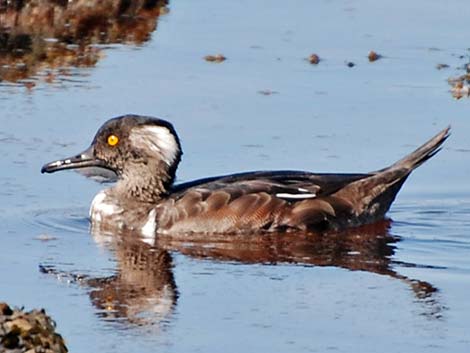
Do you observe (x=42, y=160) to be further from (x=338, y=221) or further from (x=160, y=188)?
(x=338, y=221)

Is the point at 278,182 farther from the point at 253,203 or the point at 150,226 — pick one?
the point at 150,226

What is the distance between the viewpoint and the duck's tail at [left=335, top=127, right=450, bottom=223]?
13586 mm

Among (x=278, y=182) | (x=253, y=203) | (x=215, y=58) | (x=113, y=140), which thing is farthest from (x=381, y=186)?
(x=215, y=58)

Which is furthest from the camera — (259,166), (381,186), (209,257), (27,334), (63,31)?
(63,31)

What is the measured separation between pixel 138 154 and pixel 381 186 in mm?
1910

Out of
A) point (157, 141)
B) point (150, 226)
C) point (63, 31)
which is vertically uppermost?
point (157, 141)

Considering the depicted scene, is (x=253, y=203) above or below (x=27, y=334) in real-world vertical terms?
below

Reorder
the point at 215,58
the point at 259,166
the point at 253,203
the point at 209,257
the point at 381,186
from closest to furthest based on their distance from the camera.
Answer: the point at 209,257, the point at 253,203, the point at 381,186, the point at 259,166, the point at 215,58

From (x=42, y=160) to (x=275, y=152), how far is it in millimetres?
1939

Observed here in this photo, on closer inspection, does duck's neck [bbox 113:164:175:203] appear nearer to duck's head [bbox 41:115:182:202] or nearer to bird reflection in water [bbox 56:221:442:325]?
duck's head [bbox 41:115:182:202]

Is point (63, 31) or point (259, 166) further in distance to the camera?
point (63, 31)

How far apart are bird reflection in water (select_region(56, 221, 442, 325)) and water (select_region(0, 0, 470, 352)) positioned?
0.03 meters

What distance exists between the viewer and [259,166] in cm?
1439

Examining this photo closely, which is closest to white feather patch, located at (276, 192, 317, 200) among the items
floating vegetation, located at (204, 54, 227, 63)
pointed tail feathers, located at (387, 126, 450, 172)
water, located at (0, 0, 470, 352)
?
water, located at (0, 0, 470, 352)
